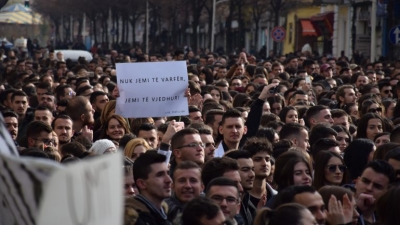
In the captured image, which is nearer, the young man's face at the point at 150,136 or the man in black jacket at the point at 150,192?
the man in black jacket at the point at 150,192

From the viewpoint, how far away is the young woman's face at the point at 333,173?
7.89 metres

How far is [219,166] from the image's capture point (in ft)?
23.1

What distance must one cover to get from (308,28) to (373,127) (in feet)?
159

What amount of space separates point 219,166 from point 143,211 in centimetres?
131

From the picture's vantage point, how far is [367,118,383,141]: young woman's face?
11.0 metres

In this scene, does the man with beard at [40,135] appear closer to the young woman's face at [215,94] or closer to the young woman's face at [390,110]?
the young woman's face at [390,110]

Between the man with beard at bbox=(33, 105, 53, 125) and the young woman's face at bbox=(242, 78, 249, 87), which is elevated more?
the man with beard at bbox=(33, 105, 53, 125)

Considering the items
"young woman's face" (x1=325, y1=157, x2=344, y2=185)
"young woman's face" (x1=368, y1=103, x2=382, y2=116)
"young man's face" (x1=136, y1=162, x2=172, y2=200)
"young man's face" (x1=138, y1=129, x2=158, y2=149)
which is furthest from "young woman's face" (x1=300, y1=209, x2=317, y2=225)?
"young woman's face" (x1=368, y1=103, x2=382, y2=116)

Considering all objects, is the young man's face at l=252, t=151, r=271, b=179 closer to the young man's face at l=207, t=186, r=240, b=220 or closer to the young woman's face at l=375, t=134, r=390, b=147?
the young man's face at l=207, t=186, r=240, b=220

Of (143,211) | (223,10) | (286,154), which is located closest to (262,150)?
(286,154)

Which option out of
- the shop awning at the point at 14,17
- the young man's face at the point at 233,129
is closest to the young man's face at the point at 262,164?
the young man's face at the point at 233,129

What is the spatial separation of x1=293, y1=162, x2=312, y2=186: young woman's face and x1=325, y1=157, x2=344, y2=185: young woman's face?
476 millimetres

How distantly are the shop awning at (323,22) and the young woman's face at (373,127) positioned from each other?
150 feet

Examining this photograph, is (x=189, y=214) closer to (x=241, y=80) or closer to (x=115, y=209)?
(x=115, y=209)
